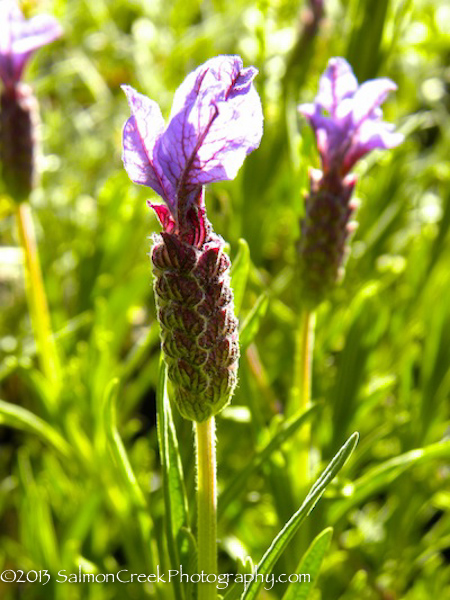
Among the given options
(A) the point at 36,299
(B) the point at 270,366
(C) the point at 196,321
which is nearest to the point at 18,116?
(A) the point at 36,299

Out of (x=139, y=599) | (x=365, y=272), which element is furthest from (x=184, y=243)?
(x=365, y=272)

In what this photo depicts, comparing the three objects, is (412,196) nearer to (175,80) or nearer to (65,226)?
(175,80)

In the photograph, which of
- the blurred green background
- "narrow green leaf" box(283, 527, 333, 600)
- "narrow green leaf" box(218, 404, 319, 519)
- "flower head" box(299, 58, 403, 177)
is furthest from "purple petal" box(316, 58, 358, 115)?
"narrow green leaf" box(283, 527, 333, 600)

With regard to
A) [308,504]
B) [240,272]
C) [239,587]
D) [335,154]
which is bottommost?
[239,587]

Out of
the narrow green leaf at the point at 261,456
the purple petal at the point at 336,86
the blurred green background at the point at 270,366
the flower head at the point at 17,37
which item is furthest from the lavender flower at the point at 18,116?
the narrow green leaf at the point at 261,456

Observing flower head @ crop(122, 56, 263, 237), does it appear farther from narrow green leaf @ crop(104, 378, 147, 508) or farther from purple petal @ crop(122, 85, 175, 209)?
narrow green leaf @ crop(104, 378, 147, 508)

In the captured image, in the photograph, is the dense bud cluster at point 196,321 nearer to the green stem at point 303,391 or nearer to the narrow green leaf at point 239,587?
the narrow green leaf at point 239,587

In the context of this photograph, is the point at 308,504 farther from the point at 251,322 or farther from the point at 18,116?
the point at 18,116
